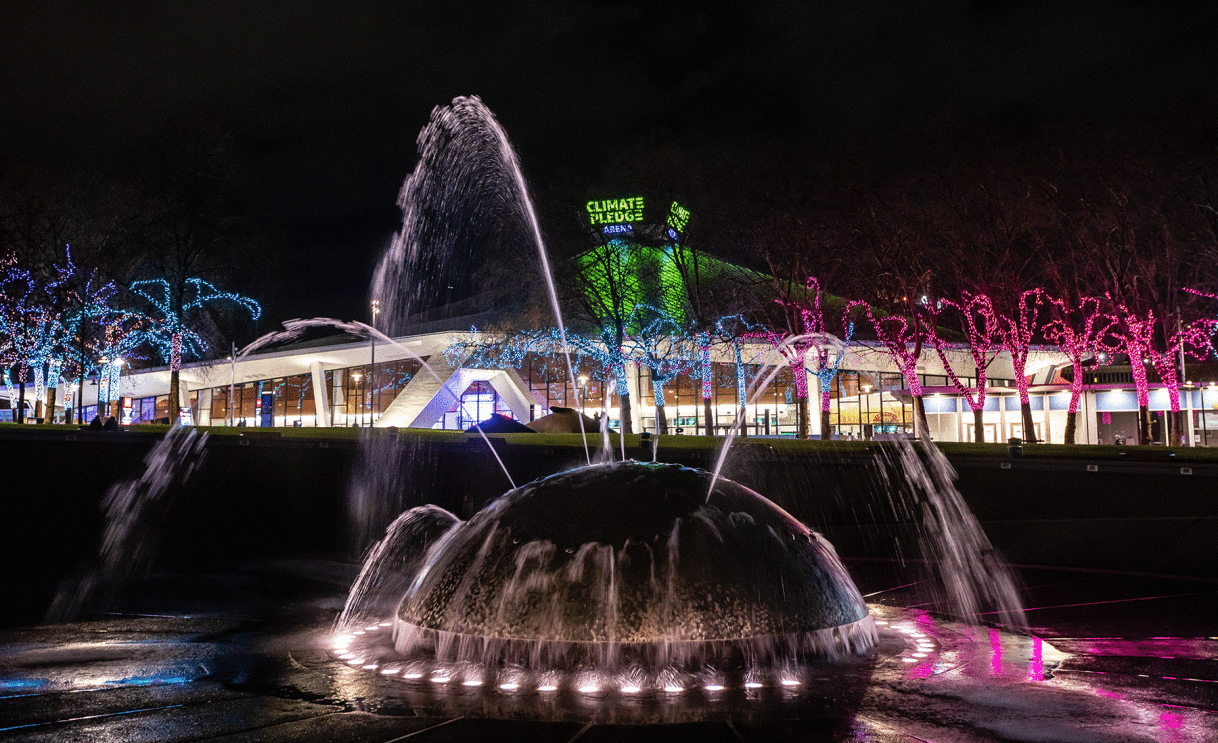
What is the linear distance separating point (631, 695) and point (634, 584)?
37.2 inches

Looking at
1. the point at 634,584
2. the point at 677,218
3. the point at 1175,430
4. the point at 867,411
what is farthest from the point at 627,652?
the point at 867,411

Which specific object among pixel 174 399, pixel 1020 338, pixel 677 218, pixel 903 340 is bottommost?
pixel 174 399

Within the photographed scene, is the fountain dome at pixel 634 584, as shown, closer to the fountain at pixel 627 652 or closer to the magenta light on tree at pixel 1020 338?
the fountain at pixel 627 652

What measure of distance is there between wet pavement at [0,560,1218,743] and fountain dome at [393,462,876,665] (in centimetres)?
33

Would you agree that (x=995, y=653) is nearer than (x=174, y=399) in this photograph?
Yes

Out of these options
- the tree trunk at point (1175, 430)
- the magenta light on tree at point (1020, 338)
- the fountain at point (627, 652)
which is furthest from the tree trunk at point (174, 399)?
the tree trunk at point (1175, 430)

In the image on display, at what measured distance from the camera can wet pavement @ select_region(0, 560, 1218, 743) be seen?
5434 mm

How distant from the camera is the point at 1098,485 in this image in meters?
16.9

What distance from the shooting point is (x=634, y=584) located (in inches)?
274

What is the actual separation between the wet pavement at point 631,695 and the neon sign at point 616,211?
83.9ft

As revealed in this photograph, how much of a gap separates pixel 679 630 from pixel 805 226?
25.6m

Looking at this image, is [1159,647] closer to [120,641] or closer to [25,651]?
[120,641]

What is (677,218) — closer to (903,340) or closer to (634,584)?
(903,340)

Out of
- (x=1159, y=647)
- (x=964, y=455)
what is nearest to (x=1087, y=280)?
(x=964, y=455)
